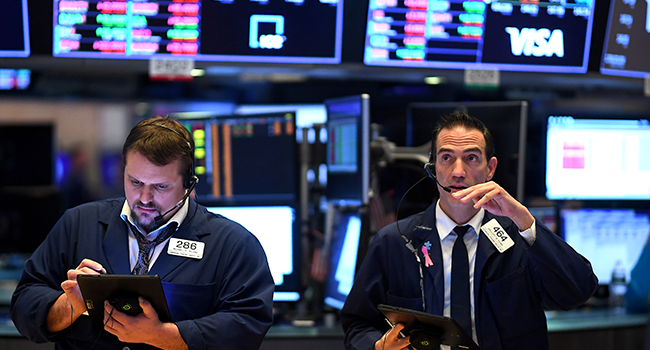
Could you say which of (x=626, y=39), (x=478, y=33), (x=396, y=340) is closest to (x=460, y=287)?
(x=396, y=340)

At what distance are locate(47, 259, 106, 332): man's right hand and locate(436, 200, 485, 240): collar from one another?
1068 mm

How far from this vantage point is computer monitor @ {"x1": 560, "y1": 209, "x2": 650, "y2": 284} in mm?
3502

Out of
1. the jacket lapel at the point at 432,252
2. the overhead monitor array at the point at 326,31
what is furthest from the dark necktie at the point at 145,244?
the overhead monitor array at the point at 326,31

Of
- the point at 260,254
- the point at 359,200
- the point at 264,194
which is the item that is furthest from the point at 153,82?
the point at 260,254

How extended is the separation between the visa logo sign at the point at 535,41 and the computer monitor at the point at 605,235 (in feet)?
3.04

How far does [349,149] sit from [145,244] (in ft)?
4.02

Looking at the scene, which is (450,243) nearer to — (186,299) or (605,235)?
(186,299)

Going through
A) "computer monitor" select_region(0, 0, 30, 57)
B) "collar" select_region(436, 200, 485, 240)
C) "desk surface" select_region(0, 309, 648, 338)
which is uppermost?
"computer monitor" select_region(0, 0, 30, 57)

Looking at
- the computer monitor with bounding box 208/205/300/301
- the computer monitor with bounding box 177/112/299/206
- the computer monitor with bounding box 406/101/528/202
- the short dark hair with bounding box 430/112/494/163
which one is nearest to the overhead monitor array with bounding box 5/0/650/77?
the computer monitor with bounding box 177/112/299/206

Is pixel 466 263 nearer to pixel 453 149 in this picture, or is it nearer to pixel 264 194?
pixel 453 149

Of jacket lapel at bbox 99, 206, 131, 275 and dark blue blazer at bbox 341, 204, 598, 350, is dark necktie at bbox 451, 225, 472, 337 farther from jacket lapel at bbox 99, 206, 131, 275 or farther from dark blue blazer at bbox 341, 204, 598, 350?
jacket lapel at bbox 99, 206, 131, 275

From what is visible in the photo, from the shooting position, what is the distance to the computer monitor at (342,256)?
9.43 feet

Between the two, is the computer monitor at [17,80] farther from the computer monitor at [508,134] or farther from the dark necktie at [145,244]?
the computer monitor at [508,134]

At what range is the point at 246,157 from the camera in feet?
10.3
